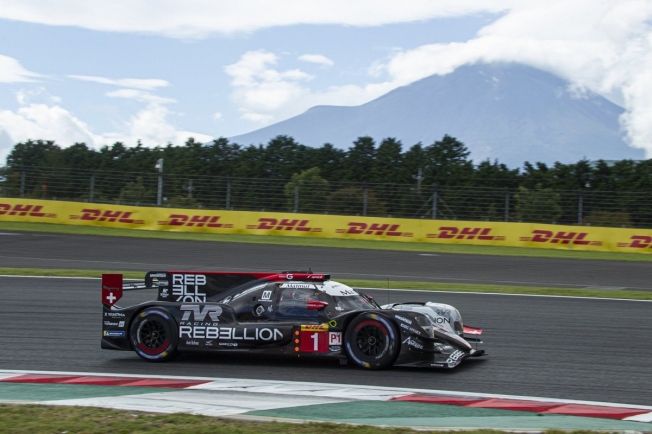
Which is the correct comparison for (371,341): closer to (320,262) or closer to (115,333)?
(115,333)

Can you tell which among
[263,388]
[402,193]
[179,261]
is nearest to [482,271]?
[179,261]

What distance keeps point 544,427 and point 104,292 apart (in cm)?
573

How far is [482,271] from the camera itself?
77.2 ft

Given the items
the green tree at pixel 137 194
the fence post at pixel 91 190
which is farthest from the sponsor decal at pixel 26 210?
the green tree at pixel 137 194

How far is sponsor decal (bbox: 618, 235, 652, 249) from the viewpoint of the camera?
98.2 feet

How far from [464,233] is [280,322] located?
22610mm

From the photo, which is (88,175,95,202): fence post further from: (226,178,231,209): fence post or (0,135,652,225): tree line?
(226,178,231,209): fence post

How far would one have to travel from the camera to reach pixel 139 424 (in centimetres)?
673

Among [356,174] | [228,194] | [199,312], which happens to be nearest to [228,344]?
[199,312]

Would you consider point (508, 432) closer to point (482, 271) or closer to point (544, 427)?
point (544, 427)

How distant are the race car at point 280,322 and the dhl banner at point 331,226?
821 inches

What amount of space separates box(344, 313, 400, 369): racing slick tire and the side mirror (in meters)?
0.40

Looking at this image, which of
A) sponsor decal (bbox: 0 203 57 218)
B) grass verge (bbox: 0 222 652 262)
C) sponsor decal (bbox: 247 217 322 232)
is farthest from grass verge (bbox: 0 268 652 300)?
sponsor decal (bbox: 0 203 57 218)

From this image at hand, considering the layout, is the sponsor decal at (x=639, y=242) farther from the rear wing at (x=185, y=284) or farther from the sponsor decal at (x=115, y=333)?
the sponsor decal at (x=115, y=333)
